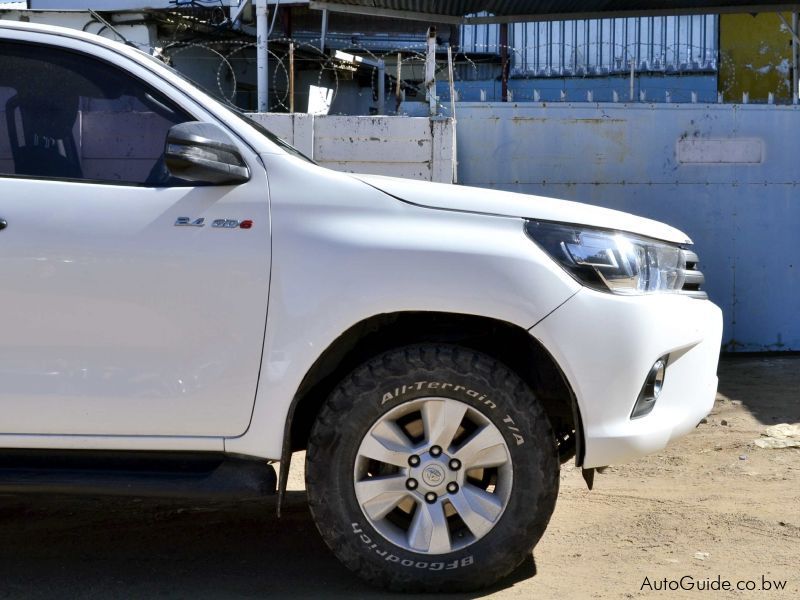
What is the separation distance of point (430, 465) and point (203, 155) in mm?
1338

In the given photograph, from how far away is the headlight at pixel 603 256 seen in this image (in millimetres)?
3785

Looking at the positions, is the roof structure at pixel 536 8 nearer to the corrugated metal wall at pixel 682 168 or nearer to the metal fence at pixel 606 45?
the corrugated metal wall at pixel 682 168

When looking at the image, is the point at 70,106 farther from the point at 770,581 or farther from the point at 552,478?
the point at 770,581

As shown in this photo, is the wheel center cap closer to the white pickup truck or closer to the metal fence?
the white pickup truck

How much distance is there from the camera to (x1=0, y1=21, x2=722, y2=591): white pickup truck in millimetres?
3680

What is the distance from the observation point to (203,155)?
3.67 m

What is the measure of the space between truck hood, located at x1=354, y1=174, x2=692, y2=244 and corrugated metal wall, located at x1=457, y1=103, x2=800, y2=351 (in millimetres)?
6068

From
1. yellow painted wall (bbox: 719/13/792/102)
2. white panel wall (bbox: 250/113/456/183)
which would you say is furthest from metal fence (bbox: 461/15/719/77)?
white panel wall (bbox: 250/113/456/183)

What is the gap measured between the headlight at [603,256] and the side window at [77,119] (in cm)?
134

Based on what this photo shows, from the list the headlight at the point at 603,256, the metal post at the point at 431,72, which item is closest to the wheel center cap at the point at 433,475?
the headlight at the point at 603,256

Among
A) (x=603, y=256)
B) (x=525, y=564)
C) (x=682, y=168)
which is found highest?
(x=682, y=168)

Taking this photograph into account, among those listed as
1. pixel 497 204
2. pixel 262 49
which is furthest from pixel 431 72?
pixel 497 204

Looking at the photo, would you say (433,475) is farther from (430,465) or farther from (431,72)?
(431,72)

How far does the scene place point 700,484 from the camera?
5727 mm
